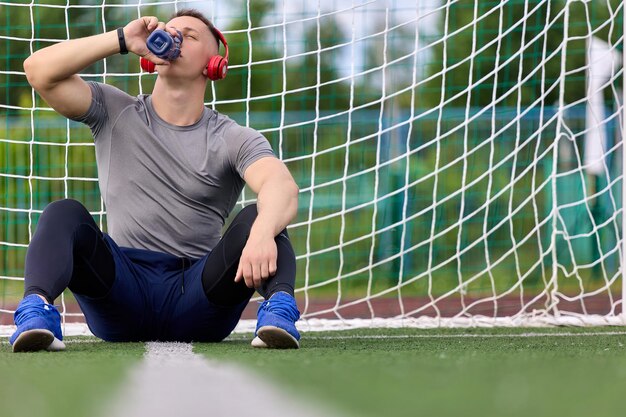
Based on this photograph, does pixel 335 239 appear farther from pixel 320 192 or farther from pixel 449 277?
pixel 449 277

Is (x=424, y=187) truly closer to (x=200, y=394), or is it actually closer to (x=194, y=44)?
(x=194, y=44)

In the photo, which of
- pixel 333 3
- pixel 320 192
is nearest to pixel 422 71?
pixel 320 192

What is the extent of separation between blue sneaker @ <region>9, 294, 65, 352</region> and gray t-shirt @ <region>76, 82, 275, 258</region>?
1.93 feet

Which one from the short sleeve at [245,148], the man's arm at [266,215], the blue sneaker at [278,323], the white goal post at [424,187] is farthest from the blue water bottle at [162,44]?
the white goal post at [424,187]

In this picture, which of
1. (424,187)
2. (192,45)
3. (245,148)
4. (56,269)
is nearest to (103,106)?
(192,45)

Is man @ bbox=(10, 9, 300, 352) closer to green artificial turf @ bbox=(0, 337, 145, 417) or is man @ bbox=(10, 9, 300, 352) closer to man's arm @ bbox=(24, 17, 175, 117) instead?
man's arm @ bbox=(24, 17, 175, 117)

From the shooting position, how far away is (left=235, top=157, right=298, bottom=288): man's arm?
284 centimetres

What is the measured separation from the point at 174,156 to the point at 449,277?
3.19m

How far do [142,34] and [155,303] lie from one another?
827 millimetres

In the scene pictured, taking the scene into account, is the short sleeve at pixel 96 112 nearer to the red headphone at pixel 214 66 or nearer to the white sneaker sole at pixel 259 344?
the red headphone at pixel 214 66

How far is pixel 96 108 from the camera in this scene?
324cm

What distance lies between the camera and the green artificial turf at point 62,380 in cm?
166

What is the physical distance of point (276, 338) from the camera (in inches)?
110

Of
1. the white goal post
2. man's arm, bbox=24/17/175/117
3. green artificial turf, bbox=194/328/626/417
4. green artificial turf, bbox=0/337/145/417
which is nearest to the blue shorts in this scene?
green artificial turf, bbox=194/328/626/417
